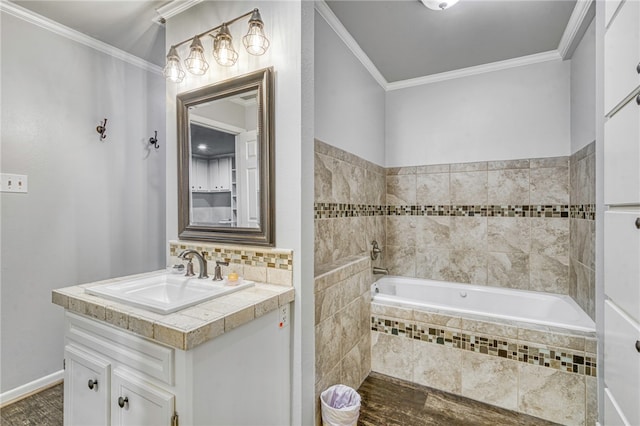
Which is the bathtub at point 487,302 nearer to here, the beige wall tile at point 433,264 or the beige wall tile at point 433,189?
the beige wall tile at point 433,264

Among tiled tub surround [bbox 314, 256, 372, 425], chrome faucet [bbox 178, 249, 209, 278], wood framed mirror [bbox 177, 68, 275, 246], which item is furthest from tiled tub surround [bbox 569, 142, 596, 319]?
chrome faucet [bbox 178, 249, 209, 278]

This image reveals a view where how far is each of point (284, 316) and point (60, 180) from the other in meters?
1.95

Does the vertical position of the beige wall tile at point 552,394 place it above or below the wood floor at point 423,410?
above

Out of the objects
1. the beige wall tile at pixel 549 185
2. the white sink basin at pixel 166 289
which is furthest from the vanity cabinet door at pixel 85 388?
the beige wall tile at pixel 549 185

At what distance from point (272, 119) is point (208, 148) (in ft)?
1.72

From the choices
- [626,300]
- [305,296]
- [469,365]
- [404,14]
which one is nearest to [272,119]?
[305,296]

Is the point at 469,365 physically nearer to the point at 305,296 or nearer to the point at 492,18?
the point at 305,296

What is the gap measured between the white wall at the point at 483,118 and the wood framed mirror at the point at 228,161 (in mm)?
1993

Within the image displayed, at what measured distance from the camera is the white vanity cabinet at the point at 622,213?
880 mm

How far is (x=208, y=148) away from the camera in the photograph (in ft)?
6.02

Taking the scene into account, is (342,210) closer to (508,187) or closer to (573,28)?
(508,187)

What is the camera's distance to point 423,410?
1.91m

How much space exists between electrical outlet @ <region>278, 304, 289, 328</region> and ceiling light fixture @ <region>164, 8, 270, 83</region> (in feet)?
4.24

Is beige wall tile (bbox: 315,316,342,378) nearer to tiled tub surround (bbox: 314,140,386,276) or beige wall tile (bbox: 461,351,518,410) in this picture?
tiled tub surround (bbox: 314,140,386,276)
